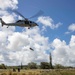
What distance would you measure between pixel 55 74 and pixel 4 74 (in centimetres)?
1319

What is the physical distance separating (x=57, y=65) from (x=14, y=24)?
82972 mm

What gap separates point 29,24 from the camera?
51.0 metres

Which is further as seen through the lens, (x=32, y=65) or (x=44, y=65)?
(x=32, y=65)

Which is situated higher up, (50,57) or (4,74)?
(50,57)

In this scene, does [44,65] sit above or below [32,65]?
below

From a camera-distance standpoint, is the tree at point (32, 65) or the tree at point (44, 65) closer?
the tree at point (44, 65)

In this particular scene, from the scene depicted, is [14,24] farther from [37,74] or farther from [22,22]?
[37,74]

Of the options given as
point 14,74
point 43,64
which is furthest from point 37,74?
point 43,64

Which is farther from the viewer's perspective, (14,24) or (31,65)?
(31,65)

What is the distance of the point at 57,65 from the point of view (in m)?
134

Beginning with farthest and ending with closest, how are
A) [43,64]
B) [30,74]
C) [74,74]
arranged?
[43,64] → [74,74] → [30,74]

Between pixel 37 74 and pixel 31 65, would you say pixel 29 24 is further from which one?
pixel 31 65

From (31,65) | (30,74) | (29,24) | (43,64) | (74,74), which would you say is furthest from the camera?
(31,65)

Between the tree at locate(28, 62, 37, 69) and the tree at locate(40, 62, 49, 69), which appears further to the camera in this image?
the tree at locate(28, 62, 37, 69)
